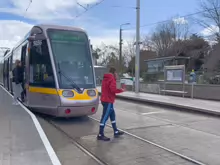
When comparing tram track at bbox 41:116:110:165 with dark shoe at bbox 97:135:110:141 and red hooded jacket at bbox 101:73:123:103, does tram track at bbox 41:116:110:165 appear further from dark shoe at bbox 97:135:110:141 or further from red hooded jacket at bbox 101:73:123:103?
red hooded jacket at bbox 101:73:123:103

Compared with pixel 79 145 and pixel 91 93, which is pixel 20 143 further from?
pixel 91 93

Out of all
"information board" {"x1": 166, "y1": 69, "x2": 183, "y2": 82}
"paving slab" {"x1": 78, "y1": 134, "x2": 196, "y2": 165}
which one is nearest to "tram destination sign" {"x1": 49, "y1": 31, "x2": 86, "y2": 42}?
"paving slab" {"x1": 78, "y1": 134, "x2": 196, "y2": 165}

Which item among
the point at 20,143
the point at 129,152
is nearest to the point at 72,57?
the point at 20,143

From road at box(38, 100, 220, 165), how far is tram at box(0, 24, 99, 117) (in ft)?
2.05

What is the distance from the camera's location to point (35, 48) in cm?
974

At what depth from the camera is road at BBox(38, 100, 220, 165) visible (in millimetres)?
5551

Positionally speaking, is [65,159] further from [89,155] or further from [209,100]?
[209,100]

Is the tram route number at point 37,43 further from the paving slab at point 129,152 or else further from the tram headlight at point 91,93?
the paving slab at point 129,152

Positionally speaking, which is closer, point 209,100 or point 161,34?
point 209,100

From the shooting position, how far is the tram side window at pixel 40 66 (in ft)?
29.7

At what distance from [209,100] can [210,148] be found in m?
9.33

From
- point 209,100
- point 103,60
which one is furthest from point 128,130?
point 103,60

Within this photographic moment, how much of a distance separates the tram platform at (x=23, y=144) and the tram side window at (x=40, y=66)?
1.32 m

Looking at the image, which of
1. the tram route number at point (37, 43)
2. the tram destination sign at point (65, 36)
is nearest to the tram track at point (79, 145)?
the tram route number at point (37, 43)
